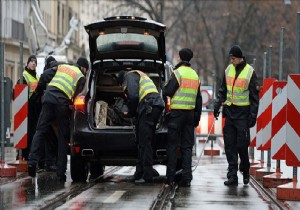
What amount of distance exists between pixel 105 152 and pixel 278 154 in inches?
97.0

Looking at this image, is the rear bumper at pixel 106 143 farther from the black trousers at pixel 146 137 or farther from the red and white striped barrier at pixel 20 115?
the red and white striped barrier at pixel 20 115

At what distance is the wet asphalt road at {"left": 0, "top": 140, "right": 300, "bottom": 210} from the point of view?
530 inches

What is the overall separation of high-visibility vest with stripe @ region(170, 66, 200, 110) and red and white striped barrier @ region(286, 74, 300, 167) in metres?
2.10

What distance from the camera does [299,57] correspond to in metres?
15.7

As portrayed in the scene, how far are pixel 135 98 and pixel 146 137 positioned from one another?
1.92ft

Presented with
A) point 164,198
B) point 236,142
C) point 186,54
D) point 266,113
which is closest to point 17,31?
point 266,113

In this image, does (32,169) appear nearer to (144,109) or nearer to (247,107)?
(144,109)

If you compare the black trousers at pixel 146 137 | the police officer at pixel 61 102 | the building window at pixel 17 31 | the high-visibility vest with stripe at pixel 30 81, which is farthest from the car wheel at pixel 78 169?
the building window at pixel 17 31

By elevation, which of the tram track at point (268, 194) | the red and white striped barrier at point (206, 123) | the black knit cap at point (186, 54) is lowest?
the tram track at point (268, 194)

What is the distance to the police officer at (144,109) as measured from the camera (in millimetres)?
16516

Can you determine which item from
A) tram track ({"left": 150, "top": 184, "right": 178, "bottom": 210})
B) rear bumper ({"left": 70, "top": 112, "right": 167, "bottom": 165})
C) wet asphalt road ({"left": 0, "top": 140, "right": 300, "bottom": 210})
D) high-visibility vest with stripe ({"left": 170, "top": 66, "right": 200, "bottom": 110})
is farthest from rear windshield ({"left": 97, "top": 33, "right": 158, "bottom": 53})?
tram track ({"left": 150, "top": 184, "right": 178, "bottom": 210})

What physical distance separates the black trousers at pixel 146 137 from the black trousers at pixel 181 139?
0.79 ft

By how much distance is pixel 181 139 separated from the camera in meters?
16.9

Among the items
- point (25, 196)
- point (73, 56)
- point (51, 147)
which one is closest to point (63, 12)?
point (73, 56)
